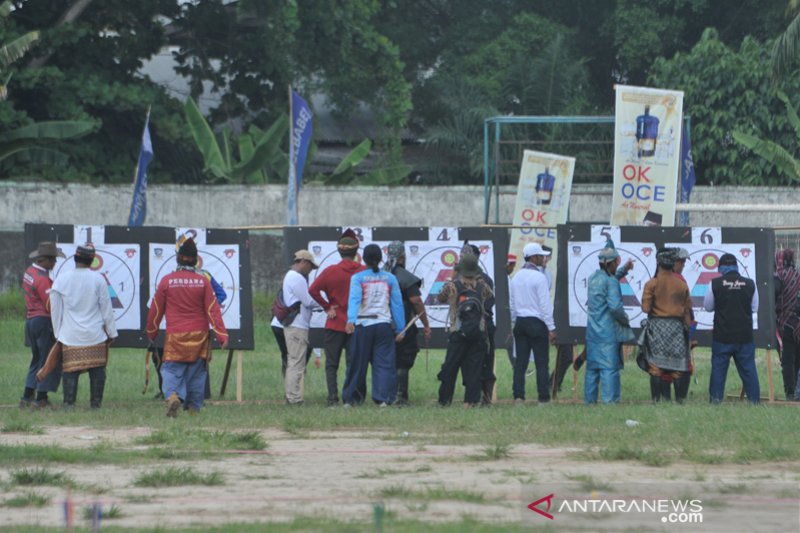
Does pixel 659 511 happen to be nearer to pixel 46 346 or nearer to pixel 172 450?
pixel 172 450

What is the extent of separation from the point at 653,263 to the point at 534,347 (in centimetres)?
221

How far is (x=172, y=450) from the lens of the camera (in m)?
12.1

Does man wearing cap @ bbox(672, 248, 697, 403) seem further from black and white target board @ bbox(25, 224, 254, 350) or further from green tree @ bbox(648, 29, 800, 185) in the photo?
green tree @ bbox(648, 29, 800, 185)

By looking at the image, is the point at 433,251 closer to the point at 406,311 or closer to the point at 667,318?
the point at 406,311

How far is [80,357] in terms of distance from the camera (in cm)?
1589

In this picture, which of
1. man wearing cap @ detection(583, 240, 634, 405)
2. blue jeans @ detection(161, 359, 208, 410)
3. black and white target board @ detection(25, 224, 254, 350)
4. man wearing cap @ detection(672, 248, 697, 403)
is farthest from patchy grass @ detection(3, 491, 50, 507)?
man wearing cap @ detection(672, 248, 697, 403)

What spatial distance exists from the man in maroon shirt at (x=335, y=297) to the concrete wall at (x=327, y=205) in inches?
651

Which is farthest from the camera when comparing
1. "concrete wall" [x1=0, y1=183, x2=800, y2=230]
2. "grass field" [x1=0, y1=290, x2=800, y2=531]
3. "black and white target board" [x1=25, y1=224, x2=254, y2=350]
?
"concrete wall" [x1=0, y1=183, x2=800, y2=230]

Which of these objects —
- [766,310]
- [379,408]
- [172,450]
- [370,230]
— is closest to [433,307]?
[370,230]

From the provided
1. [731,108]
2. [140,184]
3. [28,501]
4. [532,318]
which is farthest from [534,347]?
[731,108]

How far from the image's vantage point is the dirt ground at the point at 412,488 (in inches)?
359

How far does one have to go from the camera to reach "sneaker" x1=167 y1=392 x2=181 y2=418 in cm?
1491

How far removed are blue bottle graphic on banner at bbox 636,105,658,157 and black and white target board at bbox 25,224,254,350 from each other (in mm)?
6476

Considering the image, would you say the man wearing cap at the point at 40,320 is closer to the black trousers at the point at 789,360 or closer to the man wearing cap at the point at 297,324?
the man wearing cap at the point at 297,324
